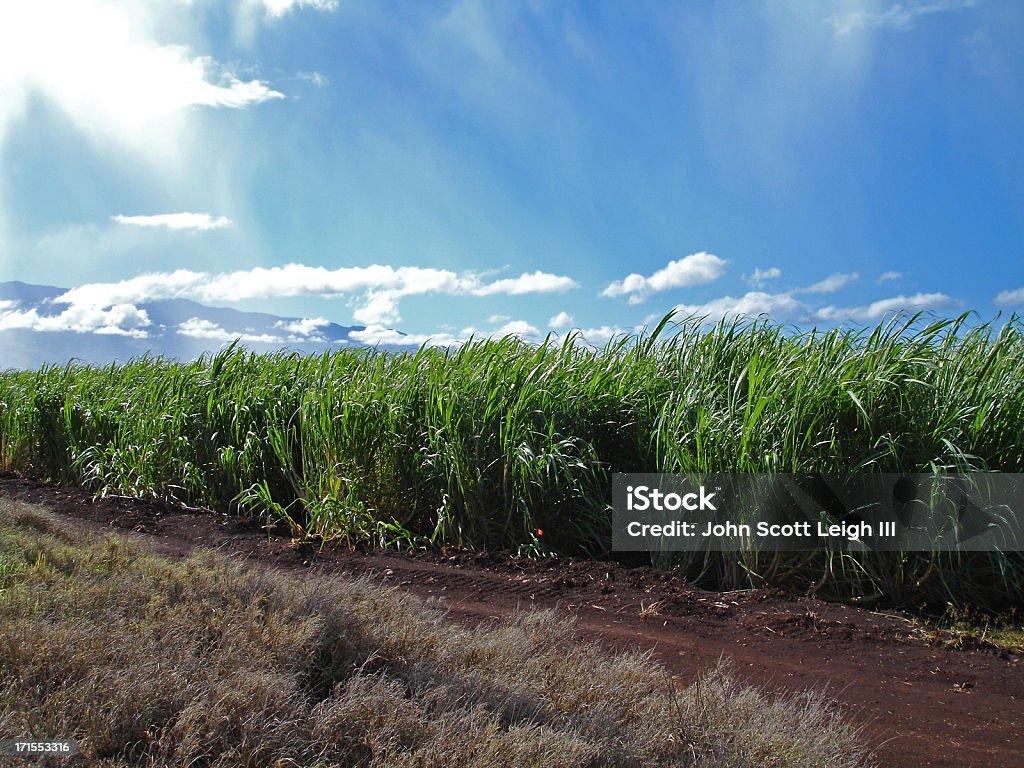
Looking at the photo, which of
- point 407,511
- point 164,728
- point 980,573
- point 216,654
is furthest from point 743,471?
point 164,728

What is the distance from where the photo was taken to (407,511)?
582 cm

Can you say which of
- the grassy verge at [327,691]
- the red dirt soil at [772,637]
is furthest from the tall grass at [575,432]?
the grassy verge at [327,691]

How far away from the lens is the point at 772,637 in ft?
12.9

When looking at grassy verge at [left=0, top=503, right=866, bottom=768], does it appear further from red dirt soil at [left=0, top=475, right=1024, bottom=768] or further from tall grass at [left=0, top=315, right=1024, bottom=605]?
tall grass at [left=0, top=315, right=1024, bottom=605]

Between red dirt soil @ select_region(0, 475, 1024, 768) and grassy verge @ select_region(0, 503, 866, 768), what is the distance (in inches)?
12.4

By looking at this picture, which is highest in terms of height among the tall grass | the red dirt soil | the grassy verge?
the tall grass

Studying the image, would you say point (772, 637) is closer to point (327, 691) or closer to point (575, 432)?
point (575, 432)

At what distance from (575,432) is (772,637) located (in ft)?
6.29

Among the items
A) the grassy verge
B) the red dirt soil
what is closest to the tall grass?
the red dirt soil

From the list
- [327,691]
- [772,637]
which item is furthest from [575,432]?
[327,691]

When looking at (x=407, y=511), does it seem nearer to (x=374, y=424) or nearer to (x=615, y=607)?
(x=374, y=424)

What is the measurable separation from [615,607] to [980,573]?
2.05 meters

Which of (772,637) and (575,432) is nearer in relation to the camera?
(772,637)

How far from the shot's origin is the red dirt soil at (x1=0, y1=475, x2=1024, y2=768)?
120 inches
